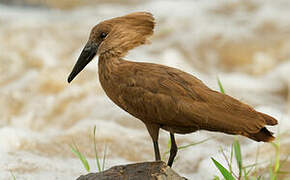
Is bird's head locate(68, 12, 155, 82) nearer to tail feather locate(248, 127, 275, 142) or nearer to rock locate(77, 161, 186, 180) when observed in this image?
rock locate(77, 161, 186, 180)

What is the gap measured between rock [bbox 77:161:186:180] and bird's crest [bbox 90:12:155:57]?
730mm

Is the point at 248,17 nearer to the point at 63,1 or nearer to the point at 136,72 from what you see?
the point at 63,1

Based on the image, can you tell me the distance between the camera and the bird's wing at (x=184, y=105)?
9.70 feet

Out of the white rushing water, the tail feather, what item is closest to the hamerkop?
the tail feather

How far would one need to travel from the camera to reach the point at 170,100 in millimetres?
3000

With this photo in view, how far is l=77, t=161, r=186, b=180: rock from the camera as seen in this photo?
3000 millimetres

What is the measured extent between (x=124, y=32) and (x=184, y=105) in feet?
2.11

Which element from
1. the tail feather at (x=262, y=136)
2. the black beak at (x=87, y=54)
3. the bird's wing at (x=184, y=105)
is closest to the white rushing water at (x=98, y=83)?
the black beak at (x=87, y=54)

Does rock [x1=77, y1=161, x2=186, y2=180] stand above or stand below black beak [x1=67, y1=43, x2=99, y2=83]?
below

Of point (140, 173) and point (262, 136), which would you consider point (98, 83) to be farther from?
point (262, 136)

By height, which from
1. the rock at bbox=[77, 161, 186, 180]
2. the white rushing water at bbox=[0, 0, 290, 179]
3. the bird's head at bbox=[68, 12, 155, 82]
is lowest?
the white rushing water at bbox=[0, 0, 290, 179]

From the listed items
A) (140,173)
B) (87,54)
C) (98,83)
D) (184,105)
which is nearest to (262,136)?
(184,105)

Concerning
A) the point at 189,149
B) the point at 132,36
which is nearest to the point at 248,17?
the point at 189,149

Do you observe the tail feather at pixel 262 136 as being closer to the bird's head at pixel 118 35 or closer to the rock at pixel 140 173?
the rock at pixel 140 173
